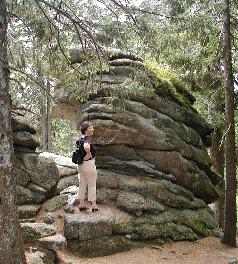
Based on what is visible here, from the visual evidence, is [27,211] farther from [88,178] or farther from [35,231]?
[88,178]

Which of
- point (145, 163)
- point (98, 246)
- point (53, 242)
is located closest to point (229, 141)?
point (145, 163)

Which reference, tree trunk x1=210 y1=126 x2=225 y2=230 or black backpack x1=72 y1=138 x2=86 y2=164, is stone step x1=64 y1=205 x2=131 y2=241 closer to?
black backpack x1=72 y1=138 x2=86 y2=164

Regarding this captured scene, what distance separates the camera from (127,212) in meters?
12.3

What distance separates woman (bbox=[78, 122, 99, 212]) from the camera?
1153 cm

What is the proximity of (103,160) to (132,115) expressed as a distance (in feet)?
5.23

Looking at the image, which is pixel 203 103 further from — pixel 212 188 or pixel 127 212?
pixel 127 212

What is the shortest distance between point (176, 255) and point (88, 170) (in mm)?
3137

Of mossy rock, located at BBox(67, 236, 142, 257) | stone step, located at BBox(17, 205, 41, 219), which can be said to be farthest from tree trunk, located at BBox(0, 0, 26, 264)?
stone step, located at BBox(17, 205, 41, 219)

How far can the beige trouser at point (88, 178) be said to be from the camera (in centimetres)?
1160

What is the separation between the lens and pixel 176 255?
1142 cm

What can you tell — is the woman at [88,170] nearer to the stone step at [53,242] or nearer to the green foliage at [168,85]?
the stone step at [53,242]

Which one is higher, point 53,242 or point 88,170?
point 88,170

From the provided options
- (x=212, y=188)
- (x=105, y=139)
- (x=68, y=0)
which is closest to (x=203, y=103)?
(x=212, y=188)

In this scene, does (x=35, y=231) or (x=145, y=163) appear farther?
(x=145, y=163)
